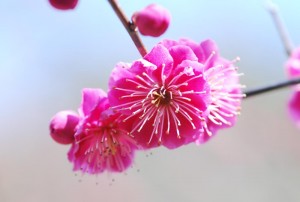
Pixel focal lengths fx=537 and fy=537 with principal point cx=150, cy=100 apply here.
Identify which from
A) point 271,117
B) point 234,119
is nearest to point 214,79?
point 234,119

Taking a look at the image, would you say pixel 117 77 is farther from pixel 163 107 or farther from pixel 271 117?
pixel 271 117

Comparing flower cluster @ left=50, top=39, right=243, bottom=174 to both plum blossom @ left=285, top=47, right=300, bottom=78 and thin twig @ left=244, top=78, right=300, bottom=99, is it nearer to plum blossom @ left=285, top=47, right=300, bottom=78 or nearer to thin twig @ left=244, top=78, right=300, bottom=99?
thin twig @ left=244, top=78, right=300, bottom=99

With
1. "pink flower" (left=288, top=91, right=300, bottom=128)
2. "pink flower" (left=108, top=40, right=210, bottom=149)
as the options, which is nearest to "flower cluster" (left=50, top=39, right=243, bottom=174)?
"pink flower" (left=108, top=40, right=210, bottom=149)

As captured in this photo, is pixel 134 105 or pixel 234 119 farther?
pixel 234 119

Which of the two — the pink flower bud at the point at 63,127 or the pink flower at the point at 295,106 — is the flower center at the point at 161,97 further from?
the pink flower at the point at 295,106

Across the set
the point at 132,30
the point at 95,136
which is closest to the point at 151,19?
the point at 132,30

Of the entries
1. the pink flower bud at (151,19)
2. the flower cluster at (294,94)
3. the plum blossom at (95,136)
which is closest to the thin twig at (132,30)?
the pink flower bud at (151,19)

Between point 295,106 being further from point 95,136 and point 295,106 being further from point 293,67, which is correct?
point 95,136
